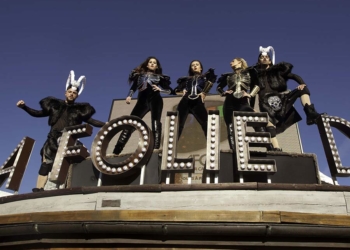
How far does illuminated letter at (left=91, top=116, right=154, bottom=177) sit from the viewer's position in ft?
27.8

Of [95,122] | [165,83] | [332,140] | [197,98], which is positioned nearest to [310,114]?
[332,140]

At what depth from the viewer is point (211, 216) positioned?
6.71 m

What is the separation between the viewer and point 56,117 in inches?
435

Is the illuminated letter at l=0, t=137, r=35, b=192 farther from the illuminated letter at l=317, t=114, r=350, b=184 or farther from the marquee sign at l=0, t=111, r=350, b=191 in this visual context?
the illuminated letter at l=317, t=114, r=350, b=184

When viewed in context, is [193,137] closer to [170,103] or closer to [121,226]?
[170,103]

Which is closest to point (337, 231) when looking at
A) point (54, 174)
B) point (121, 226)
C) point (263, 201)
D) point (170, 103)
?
Result: point (263, 201)

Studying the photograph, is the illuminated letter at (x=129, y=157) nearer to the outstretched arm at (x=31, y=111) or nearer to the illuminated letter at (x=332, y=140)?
the outstretched arm at (x=31, y=111)

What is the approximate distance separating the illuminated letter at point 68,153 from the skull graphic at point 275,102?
203 inches

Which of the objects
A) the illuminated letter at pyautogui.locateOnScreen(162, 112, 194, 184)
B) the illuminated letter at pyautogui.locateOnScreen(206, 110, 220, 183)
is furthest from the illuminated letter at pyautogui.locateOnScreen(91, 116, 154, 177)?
the illuminated letter at pyautogui.locateOnScreen(206, 110, 220, 183)

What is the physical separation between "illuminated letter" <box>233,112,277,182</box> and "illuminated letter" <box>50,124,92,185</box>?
377 cm

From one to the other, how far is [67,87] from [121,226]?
6.77 meters

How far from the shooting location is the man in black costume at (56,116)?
33.8ft

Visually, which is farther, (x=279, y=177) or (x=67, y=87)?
(x=67, y=87)

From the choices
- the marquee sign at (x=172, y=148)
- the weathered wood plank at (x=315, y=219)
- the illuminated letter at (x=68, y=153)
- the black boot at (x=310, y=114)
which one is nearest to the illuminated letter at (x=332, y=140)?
the marquee sign at (x=172, y=148)
